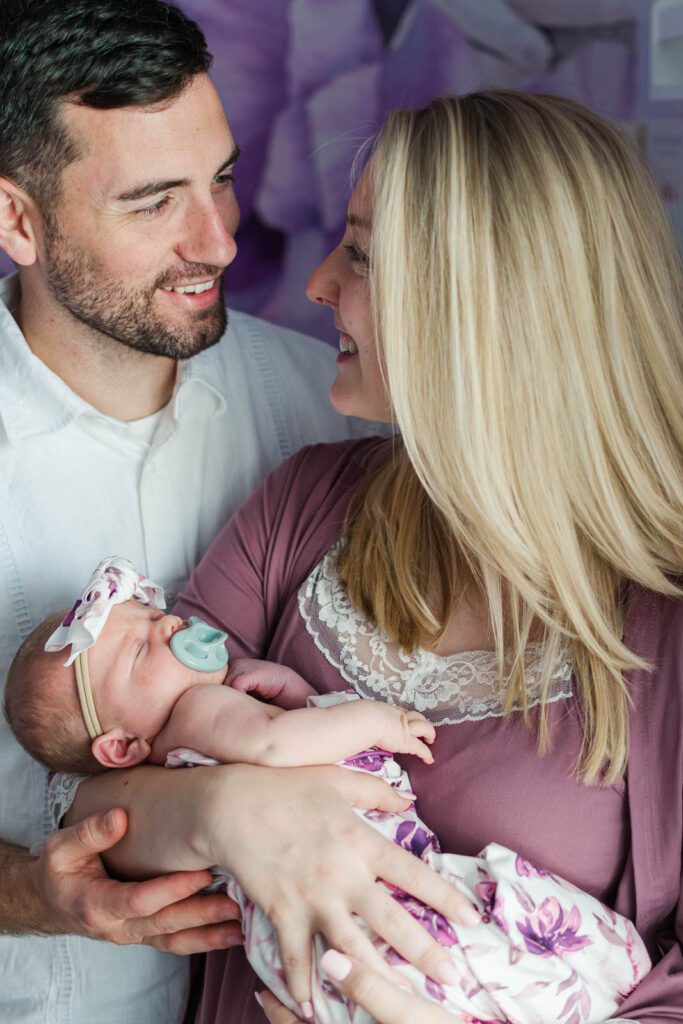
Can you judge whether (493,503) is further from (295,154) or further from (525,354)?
(295,154)

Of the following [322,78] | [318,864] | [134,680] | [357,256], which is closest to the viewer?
[318,864]

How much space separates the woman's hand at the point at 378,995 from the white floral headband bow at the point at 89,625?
20.6 inches

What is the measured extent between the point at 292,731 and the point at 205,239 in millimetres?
1038

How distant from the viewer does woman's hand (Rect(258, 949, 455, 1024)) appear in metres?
1.35

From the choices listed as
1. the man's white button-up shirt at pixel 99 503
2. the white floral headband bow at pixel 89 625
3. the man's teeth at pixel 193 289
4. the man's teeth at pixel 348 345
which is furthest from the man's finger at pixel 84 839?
the man's teeth at pixel 193 289

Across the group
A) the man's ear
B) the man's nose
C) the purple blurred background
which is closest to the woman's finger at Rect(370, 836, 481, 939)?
the man's nose

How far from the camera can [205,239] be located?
2111 mm

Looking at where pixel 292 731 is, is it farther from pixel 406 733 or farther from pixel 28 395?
pixel 28 395

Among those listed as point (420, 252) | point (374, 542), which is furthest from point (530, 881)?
point (420, 252)

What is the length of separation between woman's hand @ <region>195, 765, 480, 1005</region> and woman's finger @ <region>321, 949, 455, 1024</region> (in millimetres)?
20

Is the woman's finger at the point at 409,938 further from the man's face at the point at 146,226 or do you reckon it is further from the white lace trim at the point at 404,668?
the man's face at the point at 146,226

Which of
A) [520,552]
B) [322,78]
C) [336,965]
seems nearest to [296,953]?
[336,965]

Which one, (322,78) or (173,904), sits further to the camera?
(322,78)

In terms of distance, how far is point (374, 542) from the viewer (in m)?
1.82
